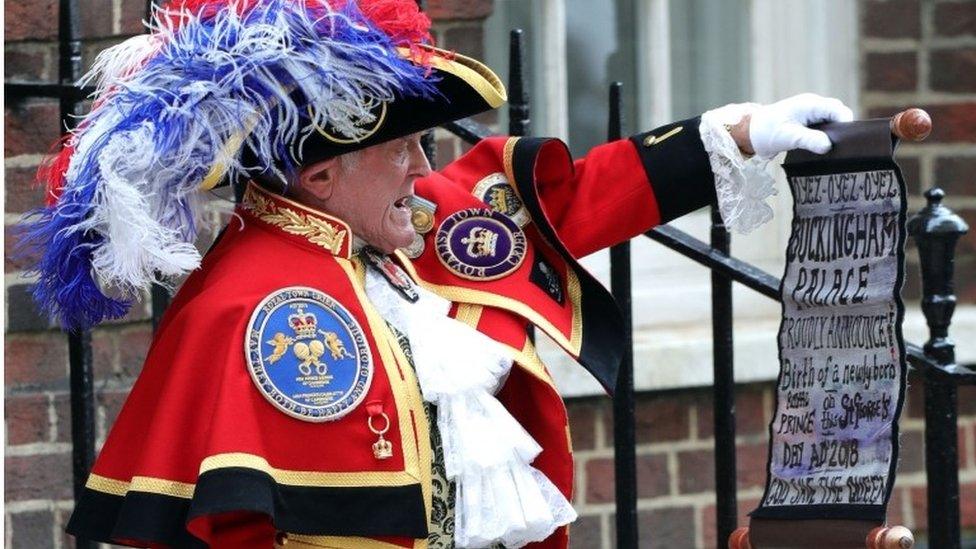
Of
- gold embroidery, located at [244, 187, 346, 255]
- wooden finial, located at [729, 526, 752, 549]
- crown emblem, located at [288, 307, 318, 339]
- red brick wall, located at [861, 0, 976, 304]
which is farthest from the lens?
red brick wall, located at [861, 0, 976, 304]

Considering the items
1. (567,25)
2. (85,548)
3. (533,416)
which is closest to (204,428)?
(533,416)

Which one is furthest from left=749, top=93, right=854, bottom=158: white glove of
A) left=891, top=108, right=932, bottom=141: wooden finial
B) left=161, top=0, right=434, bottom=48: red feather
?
left=161, top=0, right=434, bottom=48: red feather

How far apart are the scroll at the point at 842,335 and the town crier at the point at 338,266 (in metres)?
0.08

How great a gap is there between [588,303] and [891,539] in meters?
0.60

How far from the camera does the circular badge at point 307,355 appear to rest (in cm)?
273

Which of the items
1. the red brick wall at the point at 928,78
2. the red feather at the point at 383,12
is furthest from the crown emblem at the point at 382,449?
the red brick wall at the point at 928,78

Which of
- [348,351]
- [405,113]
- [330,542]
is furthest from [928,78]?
[330,542]

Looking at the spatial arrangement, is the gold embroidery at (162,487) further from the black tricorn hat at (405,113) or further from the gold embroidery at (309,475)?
the black tricorn hat at (405,113)

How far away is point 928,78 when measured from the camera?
15.7 ft

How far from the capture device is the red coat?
271 centimetres

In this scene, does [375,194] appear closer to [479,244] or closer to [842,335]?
[479,244]

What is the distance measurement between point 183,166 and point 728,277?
1.18 meters

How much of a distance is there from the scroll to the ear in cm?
71

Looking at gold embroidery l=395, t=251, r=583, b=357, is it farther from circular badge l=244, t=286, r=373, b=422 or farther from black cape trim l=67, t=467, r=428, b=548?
black cape trim l=67, t=467, r=428, b=548
